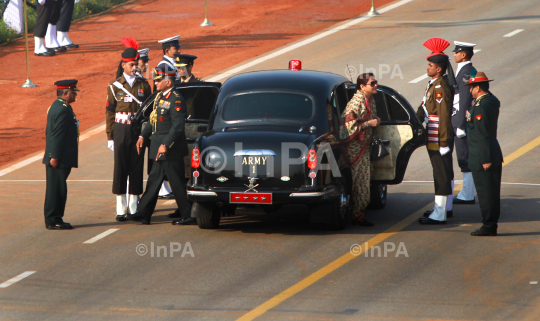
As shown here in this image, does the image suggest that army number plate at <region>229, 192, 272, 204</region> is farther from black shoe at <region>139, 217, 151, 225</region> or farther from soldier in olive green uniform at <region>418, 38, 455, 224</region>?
soldier in olive green uniform at <region>418, 38, 455, 224</region>

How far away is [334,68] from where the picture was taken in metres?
21.9

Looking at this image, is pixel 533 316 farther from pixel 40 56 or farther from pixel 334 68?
pixel 40 56

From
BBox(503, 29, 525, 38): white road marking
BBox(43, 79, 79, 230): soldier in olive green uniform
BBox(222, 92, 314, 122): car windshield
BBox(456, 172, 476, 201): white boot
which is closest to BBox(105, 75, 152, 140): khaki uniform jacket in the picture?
BBox(43, 79, 79, 230): soldier in olive green uniform

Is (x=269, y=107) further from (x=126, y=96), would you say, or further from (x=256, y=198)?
(x=126, y=96)

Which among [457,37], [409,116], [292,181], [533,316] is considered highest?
[457,37]

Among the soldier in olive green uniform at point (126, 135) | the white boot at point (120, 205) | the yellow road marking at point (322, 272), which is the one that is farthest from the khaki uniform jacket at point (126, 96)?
the yellow road marking at point (322, 272)

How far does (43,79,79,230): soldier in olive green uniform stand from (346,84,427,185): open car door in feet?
13.3

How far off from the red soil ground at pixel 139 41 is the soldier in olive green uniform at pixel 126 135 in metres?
5.35

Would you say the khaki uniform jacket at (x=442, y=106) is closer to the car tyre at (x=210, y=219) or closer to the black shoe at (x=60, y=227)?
the car tyre at (x=210, y=219)

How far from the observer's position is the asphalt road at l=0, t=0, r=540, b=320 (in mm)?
7383

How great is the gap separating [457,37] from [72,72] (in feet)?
37.9

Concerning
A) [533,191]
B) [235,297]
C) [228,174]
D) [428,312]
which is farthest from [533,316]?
[533,191]

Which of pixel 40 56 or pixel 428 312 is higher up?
pixel 40 56

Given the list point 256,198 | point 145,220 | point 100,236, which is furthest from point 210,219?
point 100,236
